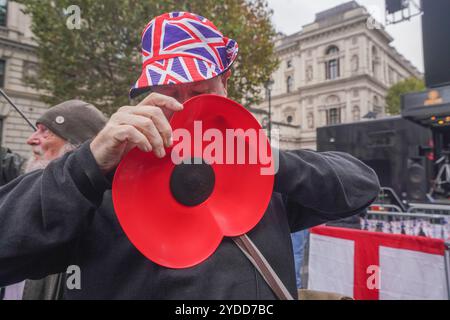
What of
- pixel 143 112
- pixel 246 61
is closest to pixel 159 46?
pixel 143 112

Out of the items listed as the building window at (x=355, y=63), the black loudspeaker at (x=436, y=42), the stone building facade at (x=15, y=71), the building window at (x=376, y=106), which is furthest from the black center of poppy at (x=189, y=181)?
the building window at (x=376, y=106)

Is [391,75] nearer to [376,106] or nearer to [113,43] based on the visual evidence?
[376,106]

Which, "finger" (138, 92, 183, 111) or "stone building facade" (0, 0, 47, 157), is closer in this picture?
"finger" (138, 92, 183, 111)

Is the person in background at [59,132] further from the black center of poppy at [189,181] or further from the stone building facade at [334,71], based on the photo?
the stone building facade at [334,71]

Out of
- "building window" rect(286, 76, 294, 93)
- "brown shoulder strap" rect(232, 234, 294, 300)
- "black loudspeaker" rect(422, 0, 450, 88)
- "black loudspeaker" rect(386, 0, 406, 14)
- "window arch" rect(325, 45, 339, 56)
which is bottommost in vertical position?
"brown shoulder strap" rect(232, 234, 294, 300)

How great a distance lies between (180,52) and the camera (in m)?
1.09

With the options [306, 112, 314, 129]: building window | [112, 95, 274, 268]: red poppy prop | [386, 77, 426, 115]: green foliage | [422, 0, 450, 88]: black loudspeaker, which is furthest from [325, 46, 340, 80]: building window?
[112, 95, 274, 268]: red poppy prop

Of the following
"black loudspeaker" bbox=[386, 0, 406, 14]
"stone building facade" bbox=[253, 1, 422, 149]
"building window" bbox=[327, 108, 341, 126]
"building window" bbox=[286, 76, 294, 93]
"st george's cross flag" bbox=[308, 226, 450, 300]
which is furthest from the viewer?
"building window" bbox=[286, 76, 294, 93]

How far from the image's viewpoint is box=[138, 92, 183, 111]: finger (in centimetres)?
81

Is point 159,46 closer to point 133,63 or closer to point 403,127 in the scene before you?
point 133,63

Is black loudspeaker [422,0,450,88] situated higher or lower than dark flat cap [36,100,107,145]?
higher

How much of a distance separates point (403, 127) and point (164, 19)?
428 inches

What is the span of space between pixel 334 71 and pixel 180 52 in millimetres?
45551

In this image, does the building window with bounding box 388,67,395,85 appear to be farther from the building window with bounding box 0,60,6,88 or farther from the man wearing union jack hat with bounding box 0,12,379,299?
the man wearing union jack hat with bounding box 0,12,379,299
